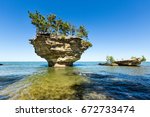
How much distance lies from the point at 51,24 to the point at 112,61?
3271 cm

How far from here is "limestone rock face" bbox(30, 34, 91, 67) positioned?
54.6m

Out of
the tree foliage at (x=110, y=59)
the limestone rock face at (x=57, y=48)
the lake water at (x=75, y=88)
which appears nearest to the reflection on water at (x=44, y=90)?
the lake water at (x=75, y=88)

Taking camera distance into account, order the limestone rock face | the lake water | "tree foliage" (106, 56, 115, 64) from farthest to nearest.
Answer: "tree foliage" (106, 56, 115, 64) → the limestone rock face → the lake water

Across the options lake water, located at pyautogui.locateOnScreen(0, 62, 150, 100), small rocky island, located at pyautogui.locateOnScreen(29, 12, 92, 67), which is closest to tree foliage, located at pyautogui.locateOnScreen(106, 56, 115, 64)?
small rocky island, located at pyautogui.locateOnScreen(29, 12, 92, 67)

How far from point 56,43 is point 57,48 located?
1.86 m

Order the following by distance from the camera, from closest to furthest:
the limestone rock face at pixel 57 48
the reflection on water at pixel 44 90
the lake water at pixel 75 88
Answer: the reflection on water at pixel 44 90 → the lake water at pixel 75 88 → the limestone rock face at pixel 57 48

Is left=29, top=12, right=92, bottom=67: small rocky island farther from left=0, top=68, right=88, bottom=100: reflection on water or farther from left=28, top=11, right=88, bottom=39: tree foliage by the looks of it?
left=0, top=68, right=88, bottom=100: reflection on water

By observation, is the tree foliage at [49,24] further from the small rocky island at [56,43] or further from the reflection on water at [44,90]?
the reflection on water at [44,90]

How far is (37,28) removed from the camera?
59594mm

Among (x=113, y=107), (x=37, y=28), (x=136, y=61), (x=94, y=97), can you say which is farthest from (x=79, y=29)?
(x=113, y=107)

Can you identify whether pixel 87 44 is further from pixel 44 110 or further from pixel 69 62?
pixel 44 110

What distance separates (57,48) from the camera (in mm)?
55125

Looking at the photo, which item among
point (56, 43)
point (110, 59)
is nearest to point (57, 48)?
point (56, 43)

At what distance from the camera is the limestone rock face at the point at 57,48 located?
54.6m
